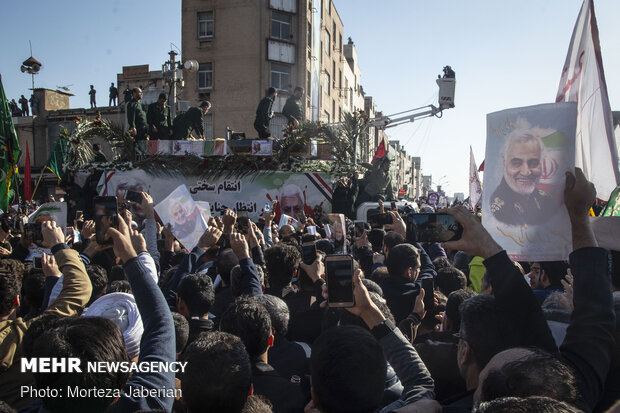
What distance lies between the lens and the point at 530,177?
2.54 meters

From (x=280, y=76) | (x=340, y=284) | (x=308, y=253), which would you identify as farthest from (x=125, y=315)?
(x=280, y=76)

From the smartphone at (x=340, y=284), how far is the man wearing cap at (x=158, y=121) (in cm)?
1317

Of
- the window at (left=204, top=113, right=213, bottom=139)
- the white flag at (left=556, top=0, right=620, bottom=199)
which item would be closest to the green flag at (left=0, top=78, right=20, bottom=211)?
the white flag at (left=556, top=0, right=620, bottom=199)

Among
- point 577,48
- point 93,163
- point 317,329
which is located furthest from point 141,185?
point 577,48

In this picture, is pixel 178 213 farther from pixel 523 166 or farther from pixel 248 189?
pixel 248 189

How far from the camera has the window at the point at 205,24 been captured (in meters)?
31.4

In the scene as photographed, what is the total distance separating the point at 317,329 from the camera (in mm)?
3699

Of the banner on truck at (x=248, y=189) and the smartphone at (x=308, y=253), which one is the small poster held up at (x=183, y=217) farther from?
the banner on truck at (x=248, y=189)

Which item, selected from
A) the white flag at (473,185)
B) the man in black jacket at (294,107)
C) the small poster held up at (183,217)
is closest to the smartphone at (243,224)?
the small poster held up at (183,217)

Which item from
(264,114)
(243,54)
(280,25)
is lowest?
(264,114)

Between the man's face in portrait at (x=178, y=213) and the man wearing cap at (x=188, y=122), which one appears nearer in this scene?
the man's face in portrait at (x=178, y=213)

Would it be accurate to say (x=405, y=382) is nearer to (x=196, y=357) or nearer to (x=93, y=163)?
(x=196, y=357)

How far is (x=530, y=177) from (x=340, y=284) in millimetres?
1109

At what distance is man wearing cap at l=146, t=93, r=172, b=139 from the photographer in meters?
14.5
